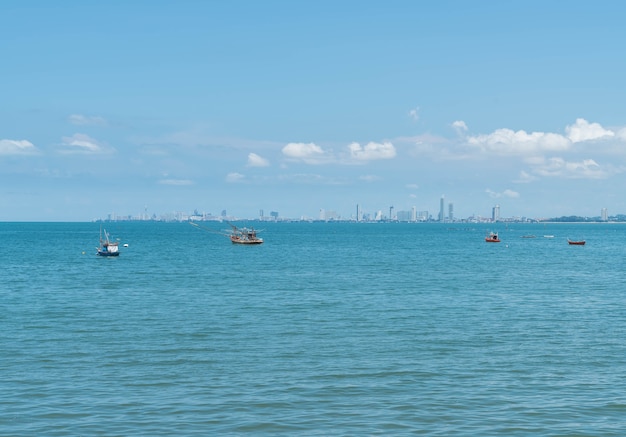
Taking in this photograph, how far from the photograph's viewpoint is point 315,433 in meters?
26.5

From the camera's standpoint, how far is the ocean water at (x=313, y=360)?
1104 inches

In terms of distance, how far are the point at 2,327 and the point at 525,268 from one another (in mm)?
79576

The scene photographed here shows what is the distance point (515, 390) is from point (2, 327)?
114 ft

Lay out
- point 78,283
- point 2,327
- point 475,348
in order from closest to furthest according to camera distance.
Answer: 1. point 475,348
2. point 2,327
3. point 78,283

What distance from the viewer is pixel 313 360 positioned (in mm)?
38344

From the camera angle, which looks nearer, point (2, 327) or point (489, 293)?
point (2, 327)

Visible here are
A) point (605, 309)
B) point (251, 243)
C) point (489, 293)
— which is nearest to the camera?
point (605, 309)

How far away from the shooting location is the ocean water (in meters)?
28.0

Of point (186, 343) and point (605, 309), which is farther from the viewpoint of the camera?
point (605, 309)

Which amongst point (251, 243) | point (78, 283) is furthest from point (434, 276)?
point (251, 243)

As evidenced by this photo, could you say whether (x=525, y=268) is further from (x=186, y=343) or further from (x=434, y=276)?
(x=186, y=343)

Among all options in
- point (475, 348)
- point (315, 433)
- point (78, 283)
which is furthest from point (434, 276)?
point (315, 433)

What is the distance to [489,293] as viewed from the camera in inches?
2835

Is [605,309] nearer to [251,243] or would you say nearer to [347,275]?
[347,275]
